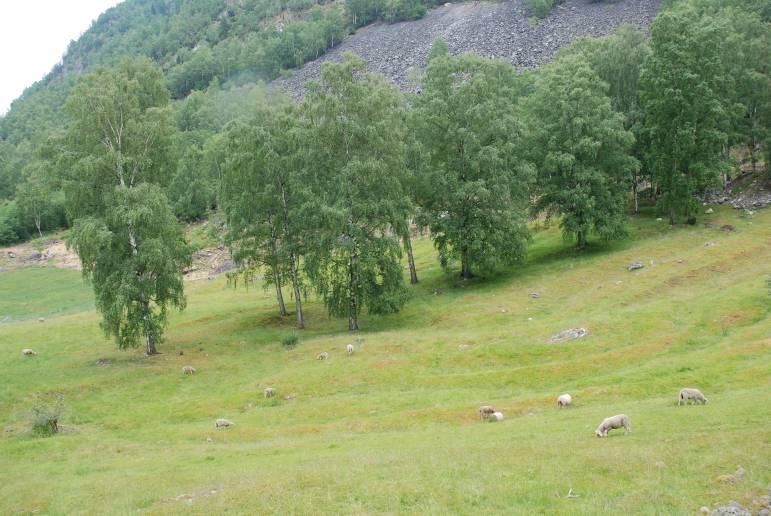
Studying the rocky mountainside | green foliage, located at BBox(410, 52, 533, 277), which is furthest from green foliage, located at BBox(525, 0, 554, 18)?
green foliage, located at BBox(410, 52, 533, 277)

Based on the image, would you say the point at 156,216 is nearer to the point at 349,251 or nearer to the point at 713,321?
the point at 349,251

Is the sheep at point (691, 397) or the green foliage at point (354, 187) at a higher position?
the green foliage at point (354, 187)

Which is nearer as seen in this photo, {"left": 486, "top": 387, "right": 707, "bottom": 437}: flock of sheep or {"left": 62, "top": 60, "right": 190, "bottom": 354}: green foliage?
{"left": 486, "top": 387, "right": 707, "bottom": 437}: flock of sheep

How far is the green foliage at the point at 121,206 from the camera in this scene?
1745 inches


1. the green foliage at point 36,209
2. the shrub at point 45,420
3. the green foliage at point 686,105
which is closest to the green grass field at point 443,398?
the shrub at point 45,420

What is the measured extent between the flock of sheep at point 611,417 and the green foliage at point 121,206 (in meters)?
27.3

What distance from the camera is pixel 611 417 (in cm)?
2281

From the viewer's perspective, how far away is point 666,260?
58.2m

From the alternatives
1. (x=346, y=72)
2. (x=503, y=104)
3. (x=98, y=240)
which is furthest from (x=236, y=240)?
(x=503, y=104)

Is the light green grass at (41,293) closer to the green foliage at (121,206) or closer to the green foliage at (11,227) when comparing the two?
the green foliage at (121,206)

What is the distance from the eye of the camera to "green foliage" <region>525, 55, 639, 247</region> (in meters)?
64.1

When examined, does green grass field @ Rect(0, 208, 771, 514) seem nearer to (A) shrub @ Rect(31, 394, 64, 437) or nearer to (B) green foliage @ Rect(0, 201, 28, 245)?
(A) shrub @ Rect(31, 394, 64, 437)

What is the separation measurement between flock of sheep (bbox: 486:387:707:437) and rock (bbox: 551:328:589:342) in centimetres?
1105

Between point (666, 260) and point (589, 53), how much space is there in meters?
34.5
